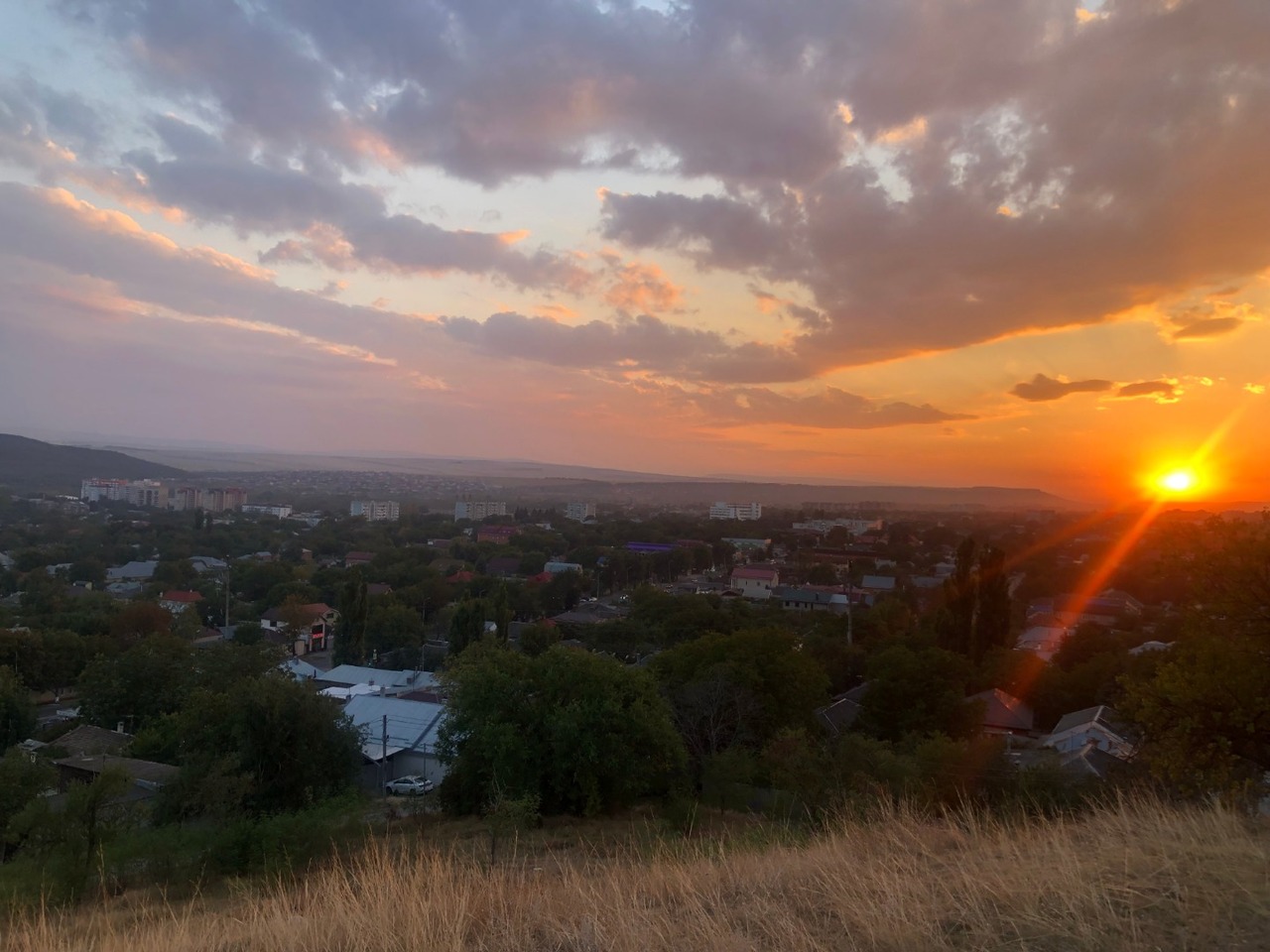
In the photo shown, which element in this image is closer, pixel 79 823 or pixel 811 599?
pixel 79 823

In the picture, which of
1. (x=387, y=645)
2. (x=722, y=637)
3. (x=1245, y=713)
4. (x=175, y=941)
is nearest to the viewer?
(x=175, y=941)

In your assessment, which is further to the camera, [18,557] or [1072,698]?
[18,557]

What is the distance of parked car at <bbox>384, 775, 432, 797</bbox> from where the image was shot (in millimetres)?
16894

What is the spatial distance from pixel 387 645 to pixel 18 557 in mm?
31267

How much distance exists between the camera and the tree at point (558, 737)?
42.1 ft

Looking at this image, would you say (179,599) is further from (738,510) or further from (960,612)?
(738,510)

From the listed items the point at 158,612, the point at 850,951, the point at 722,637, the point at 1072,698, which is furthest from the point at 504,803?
the point at 158,612

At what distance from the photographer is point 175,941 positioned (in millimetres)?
3732

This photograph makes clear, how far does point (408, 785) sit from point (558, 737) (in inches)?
259

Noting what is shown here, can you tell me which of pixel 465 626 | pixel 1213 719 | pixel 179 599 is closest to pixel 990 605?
pixel 465 626

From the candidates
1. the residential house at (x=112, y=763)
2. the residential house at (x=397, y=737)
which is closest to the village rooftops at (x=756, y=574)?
the residential house at (x=397, y=737)

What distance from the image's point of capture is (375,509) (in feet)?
318

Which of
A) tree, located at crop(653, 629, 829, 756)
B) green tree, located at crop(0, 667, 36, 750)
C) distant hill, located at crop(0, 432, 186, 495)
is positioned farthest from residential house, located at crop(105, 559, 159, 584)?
distant hill, located at crop(0, 432, 186, 495)

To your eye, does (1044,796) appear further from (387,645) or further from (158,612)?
(158,612)
